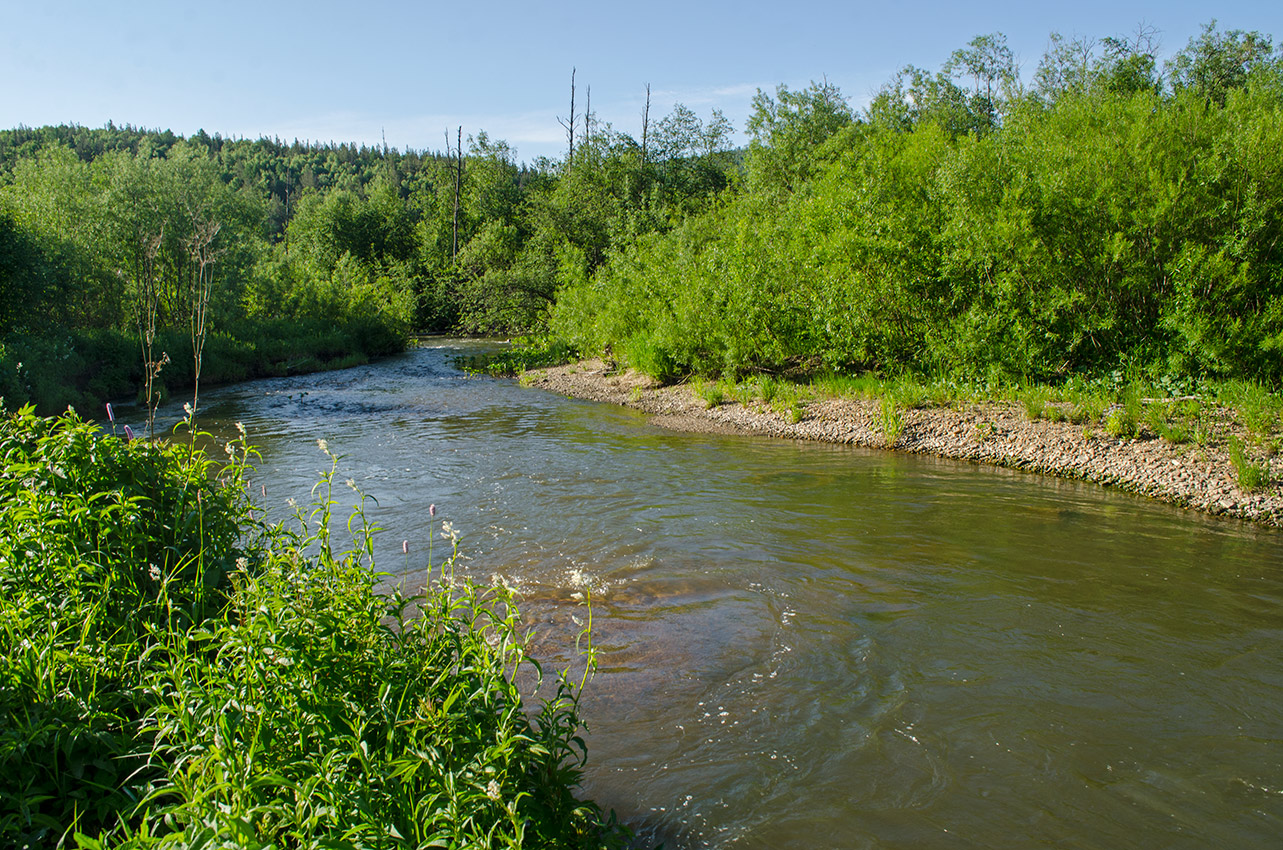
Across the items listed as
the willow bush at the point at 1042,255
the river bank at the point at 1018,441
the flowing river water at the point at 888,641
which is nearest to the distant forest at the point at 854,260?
the willow bush at the point at 1042,255

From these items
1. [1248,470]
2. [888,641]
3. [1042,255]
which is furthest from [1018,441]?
[888,641]

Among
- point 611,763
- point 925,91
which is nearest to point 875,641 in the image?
point 611,763

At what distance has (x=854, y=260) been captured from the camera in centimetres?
1653

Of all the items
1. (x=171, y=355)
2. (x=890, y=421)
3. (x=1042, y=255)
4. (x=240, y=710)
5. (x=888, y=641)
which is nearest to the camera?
(x=240, y=710)

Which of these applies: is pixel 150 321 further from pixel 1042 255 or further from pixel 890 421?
pixel 1042 255

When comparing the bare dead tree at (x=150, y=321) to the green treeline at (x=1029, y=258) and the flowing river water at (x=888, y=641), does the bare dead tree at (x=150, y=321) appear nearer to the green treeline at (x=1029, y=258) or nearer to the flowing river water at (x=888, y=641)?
the flowing river water at (x=888, y=641)

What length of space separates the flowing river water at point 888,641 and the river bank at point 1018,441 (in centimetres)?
45

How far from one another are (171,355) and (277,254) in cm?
1995

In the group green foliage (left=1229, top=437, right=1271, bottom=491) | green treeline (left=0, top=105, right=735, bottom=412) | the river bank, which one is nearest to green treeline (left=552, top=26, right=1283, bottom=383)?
the river bank

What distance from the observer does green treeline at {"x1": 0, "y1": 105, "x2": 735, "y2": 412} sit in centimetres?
1995

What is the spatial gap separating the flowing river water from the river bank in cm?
45

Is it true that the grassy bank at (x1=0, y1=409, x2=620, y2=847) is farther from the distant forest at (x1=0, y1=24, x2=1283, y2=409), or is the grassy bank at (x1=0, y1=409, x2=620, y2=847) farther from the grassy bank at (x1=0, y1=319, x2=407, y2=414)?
the grassy bank at (x1=0, y1=319, x2=407, y2=414)

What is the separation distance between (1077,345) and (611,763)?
13437 millimetres

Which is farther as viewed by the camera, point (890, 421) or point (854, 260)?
point (854, 260)
